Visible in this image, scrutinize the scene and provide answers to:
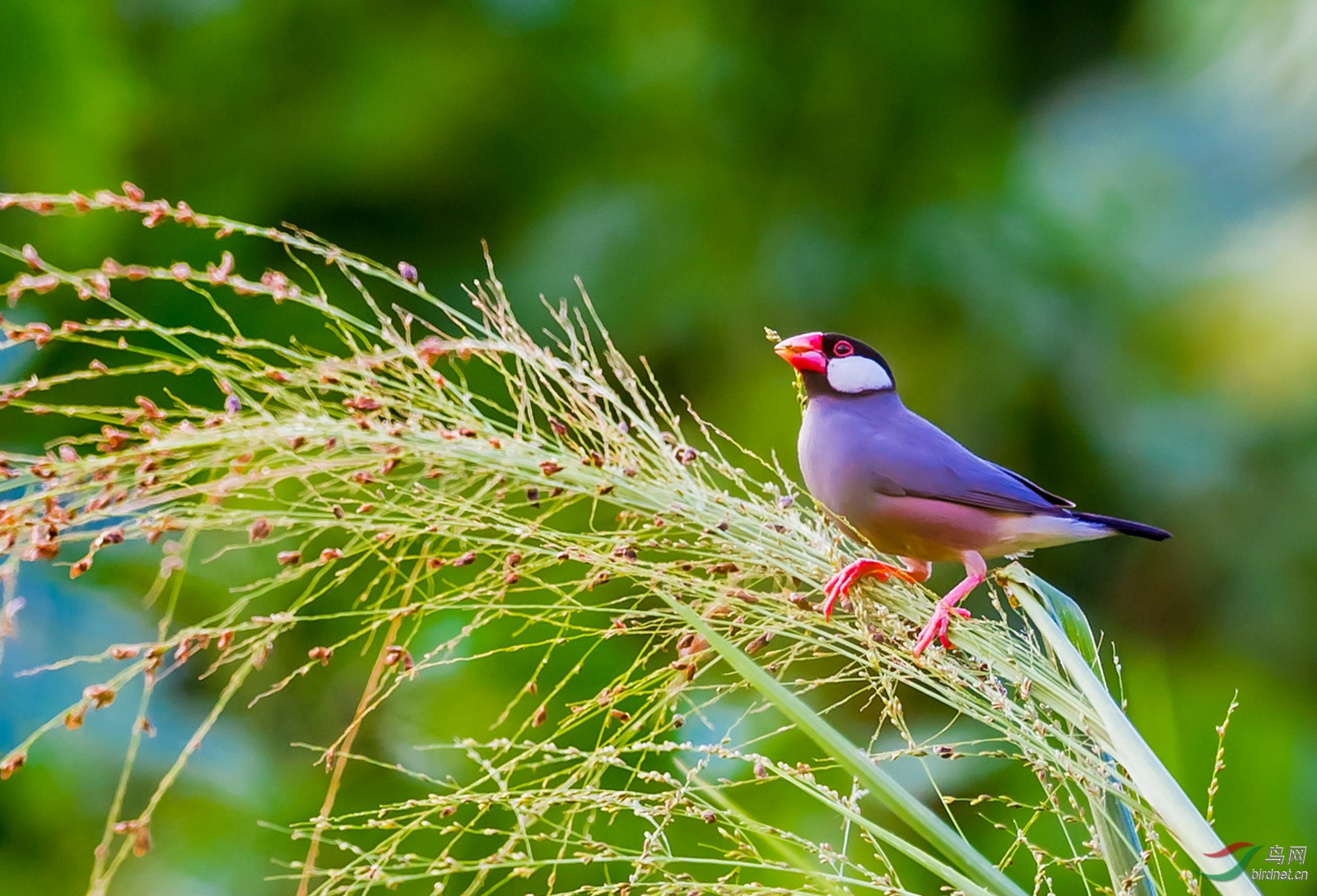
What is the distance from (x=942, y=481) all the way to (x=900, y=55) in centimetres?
201

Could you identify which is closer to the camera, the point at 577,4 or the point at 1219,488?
the point at 1219,488

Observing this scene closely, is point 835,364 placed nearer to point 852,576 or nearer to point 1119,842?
point 852,576

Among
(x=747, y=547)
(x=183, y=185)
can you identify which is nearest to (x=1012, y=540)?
(x=747, y=547)

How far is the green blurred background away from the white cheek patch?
3.87 ft

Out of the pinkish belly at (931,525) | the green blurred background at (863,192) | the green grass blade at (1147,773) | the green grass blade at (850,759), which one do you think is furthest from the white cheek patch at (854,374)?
the green blurred background at (863,192)

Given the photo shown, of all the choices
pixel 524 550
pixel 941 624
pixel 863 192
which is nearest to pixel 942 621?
pixel 941 624

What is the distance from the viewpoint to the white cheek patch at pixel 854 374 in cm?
101

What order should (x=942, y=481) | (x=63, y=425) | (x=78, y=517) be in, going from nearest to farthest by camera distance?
(x=78, y=517), (x=942, y=481), (x=63, y=425)

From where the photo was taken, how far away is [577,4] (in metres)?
2.69

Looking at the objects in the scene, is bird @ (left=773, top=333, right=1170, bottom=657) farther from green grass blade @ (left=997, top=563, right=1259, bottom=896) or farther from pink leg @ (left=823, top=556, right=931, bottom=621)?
green grass blade @ (left=997, top=563, right=1259, bottom=896)

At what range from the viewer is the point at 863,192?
103 inches

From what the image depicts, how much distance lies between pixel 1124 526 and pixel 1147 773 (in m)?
0.31

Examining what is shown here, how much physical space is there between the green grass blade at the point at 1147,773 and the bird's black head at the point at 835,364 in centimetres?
36

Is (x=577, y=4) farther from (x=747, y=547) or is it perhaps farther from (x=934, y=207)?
(x=747, y=547)
